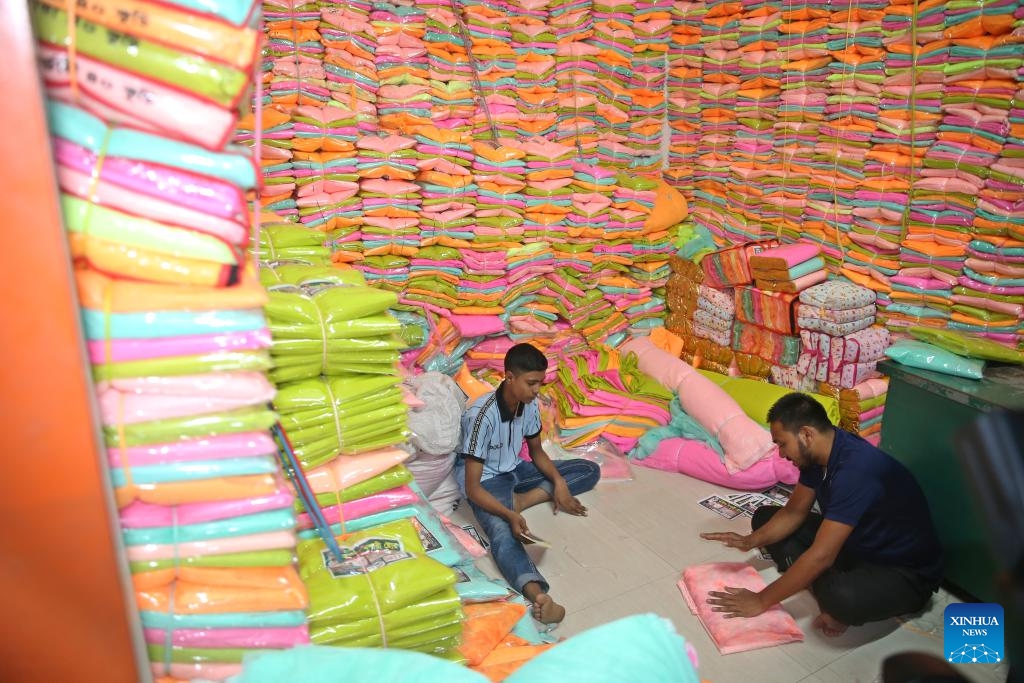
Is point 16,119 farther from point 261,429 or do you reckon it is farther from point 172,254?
point 261,429

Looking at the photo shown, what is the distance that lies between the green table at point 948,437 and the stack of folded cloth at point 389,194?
2769 millimetres

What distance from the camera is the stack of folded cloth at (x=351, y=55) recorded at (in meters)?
3.85

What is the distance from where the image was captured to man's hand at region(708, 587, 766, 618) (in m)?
2.73

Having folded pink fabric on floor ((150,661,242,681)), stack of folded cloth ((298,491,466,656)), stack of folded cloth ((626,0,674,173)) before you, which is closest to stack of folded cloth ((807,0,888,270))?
stack of folded cloth ((626,0,674,173))

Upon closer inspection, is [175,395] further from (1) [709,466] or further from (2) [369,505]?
(1) [709,466]

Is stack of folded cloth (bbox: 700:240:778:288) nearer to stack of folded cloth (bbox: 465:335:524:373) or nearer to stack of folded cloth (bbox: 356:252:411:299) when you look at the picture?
stack of folded cloth (bbox: 465:335:524:373)

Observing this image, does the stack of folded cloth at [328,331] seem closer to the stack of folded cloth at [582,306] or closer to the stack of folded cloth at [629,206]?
the stack of folded cloth at [582,306]

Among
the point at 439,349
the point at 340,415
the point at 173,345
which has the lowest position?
the point at 439,349

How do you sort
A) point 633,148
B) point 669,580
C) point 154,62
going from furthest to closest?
point 633,148, point 669,580, point 154,62

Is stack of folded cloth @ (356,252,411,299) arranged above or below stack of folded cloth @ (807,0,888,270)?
below

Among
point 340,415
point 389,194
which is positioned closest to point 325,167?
point 389,194

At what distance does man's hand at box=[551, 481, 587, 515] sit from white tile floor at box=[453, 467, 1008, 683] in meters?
0.06

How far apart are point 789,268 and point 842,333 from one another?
507 mm

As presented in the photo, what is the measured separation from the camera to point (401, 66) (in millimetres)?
4094
